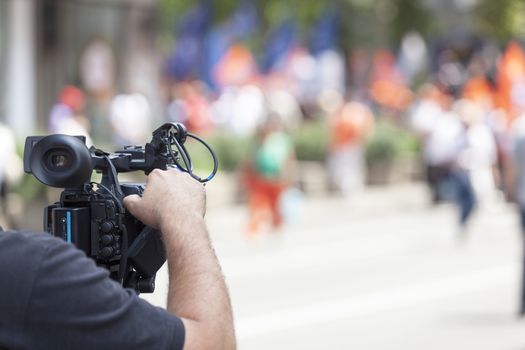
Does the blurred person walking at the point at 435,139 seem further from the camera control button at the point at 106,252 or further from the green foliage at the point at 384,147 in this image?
the camera control button at the point at 106,252

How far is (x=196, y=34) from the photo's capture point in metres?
30.0

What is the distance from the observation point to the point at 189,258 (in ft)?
8.21

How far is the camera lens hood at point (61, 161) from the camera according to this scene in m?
2.41

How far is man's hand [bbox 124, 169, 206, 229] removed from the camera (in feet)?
8.30

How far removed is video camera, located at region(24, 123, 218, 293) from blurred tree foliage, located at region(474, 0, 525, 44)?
2826 cm

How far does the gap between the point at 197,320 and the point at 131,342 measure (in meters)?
0.17

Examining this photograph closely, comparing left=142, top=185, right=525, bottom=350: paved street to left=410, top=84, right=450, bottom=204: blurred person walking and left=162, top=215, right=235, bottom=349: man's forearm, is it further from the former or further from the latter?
left=162, top=215, right=235, bottom=349: man's forearm

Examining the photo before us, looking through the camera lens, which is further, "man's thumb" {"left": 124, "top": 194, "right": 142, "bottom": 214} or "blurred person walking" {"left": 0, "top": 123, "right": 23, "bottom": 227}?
"blurred person walking" {"left": 0, "top": 123, "right": 23, "bottom": 227}

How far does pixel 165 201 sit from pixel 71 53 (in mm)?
20940

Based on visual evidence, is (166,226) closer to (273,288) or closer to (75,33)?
(273,288)

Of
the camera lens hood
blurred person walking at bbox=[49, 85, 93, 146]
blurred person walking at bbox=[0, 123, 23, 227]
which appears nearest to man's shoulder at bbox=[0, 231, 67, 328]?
the camera lens hood

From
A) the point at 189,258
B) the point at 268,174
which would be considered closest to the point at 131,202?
the point at 189,258

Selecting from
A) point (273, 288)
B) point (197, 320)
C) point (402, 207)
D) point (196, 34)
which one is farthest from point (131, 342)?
point (196, 34)

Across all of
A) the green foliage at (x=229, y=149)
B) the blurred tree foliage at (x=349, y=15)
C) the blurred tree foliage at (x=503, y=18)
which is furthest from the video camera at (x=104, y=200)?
the blurred tree foliage at (x=503, y=18)
